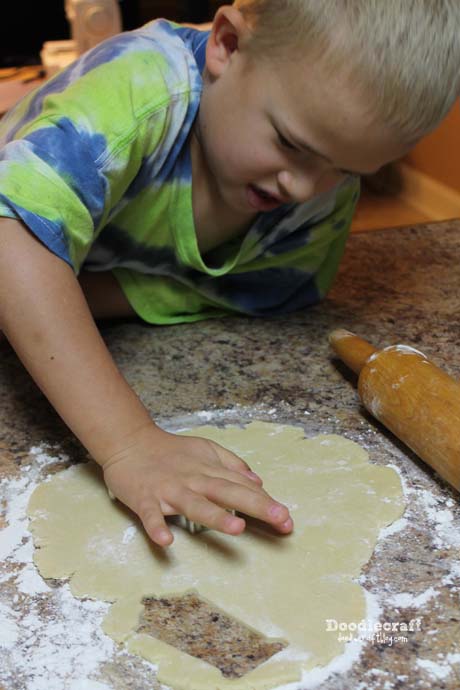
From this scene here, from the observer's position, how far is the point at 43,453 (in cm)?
96

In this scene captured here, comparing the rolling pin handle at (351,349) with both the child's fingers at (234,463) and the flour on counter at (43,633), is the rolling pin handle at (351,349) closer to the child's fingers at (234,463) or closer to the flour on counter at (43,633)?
the child's fingers at (234,463)

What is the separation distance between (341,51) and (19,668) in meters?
0.65

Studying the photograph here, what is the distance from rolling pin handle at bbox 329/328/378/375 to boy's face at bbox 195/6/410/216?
0.20 m

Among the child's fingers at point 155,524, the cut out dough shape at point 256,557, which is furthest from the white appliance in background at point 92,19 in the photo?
the child's fingers at point 155,524

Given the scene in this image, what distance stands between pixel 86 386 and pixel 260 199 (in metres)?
0.33

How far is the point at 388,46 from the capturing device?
0.83 meters

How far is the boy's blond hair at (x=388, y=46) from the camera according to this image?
832mm

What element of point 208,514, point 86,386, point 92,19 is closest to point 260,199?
point 86,386

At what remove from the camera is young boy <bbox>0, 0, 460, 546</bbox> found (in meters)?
0.83

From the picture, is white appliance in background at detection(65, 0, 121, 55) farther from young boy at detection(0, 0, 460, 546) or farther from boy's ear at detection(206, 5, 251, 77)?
boy's ear at detection(206, 5, 251, 77)

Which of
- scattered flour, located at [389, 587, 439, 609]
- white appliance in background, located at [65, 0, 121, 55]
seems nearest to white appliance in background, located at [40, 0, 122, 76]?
white appliance in background, located at [65, 0, 121, 55]

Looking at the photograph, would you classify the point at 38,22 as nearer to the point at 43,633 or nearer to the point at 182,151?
the point at 182,151

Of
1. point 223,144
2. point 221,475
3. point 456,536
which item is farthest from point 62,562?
point 223,144

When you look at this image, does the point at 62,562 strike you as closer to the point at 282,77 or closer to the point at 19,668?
the point at 19,668
